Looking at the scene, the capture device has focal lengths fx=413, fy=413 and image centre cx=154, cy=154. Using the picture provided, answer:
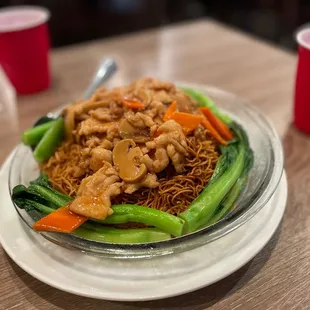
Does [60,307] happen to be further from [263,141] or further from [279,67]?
[279,67]

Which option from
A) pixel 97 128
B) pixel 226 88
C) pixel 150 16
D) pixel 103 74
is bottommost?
pixel 150 16

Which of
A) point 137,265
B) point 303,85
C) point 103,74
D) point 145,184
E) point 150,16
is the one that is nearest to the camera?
point 137,265

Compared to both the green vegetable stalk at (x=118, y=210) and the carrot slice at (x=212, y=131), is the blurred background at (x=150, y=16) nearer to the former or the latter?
the carrot slice at (x=212, y=131)

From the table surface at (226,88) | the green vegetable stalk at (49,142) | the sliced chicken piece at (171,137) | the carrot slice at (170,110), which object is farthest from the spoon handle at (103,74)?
the sliced chicken piece at (171,137)

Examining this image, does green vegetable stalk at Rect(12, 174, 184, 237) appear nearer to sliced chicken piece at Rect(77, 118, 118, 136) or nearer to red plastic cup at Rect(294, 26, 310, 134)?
sliced chicken piece at Rect(77, 118, 118, 136)

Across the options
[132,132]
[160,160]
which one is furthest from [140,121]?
[160,160]

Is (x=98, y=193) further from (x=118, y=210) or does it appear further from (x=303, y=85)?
(x=303, y=85)

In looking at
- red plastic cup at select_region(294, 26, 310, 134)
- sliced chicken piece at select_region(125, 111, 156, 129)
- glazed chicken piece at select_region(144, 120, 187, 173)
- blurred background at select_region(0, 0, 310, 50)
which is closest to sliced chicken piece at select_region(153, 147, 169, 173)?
glazed chicken piece at select_region(144, 120, 187, 173)
